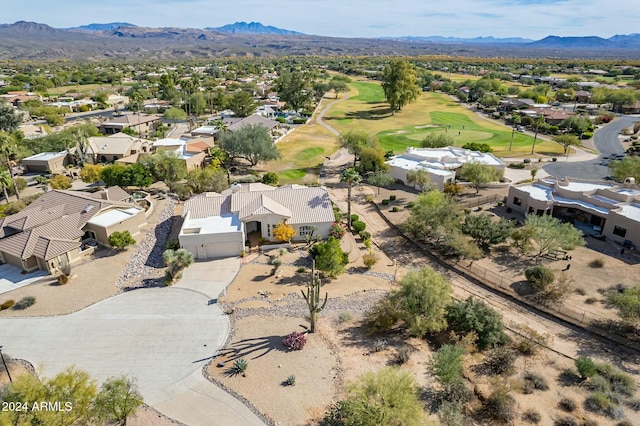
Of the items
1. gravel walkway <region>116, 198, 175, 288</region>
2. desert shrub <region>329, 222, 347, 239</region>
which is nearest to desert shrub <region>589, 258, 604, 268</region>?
desert shrub <region>329, 222, 347, 239</region>

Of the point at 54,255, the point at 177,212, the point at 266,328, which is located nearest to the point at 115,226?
the point at 54,255

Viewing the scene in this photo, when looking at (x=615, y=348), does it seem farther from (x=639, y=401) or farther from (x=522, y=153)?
(x=522, y=153)

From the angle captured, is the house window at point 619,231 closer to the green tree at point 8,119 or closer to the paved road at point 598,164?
the paved road at point 598,164

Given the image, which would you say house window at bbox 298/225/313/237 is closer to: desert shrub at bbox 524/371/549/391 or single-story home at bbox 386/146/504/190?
single-story home at bbox 386/146/504/190

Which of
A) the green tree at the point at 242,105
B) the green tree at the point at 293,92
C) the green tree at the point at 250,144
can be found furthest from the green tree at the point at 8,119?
the green tree at the point at 293,92

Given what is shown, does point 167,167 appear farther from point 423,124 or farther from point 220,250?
point 423,124

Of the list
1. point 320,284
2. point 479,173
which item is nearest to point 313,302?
point 320,284
